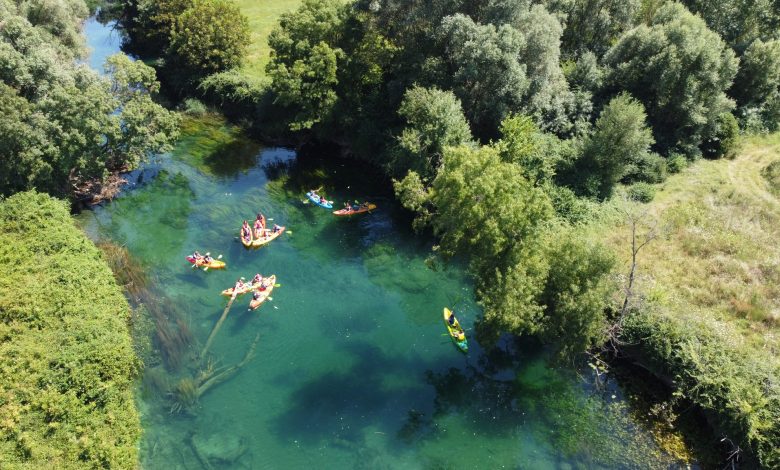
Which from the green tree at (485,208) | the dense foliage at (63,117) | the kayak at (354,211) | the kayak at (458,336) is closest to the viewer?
the green tree at (485,208)

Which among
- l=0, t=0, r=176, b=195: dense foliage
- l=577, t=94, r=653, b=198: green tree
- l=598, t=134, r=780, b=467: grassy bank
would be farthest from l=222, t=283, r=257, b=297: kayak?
l=577, t=94, r=653, b=198: green tree

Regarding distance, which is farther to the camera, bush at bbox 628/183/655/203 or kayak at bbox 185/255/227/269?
bush at bbox 628/183/655/203

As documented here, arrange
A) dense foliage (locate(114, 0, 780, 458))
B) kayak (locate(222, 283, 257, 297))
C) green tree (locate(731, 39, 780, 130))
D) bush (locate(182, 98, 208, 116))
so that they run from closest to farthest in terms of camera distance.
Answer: kayak (locate(222, 283, 257, 297)), dense foliage (locate(114, 0, 780, 458)), green tree (locate(731, 39, 780, 130)), bush (locate(182, 98, 208, 116))

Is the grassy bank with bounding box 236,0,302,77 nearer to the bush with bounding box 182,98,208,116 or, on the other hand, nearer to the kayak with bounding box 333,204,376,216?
the bush with bounding box 182,98,208,116

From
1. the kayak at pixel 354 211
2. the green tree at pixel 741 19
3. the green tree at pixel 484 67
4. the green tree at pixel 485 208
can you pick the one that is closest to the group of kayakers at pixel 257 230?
the kayak at pixel 354 211

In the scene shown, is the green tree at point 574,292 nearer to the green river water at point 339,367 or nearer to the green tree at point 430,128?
the green river water at point 339,367

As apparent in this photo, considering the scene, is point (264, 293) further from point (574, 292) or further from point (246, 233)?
point (574, 292)
